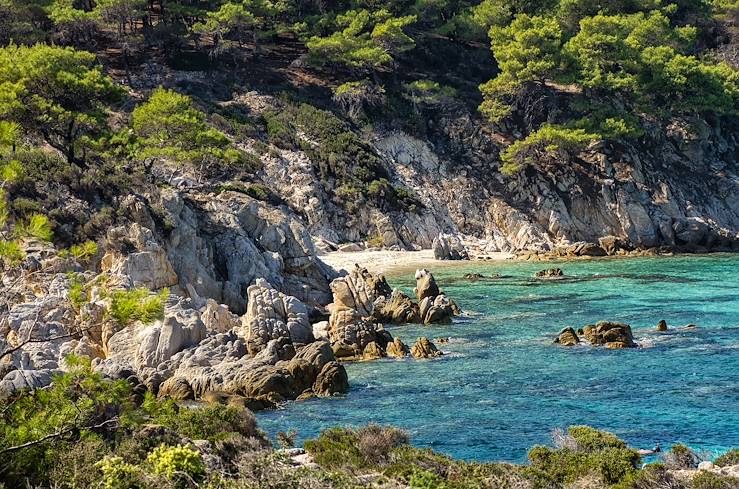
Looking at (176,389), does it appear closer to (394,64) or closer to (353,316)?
(353,316)

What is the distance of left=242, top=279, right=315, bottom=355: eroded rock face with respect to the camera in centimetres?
3350

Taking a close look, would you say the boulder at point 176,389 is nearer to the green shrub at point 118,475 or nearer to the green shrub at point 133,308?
the green shrub at point 118,475

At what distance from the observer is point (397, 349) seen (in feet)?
117

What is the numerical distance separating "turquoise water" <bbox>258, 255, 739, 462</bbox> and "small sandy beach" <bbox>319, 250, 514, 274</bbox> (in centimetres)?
1506

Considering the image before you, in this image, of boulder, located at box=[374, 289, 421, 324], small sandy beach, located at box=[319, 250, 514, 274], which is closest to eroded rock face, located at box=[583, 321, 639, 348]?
boulder, located at box=[374, 289, 421, 324]

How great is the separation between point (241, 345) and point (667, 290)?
31259 millimetres

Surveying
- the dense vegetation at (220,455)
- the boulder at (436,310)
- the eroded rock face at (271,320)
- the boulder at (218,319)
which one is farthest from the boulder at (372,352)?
the dense vegetation at (220,455)

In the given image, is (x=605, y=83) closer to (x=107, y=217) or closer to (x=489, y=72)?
(x=489, y=72)

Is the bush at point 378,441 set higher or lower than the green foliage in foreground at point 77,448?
lower

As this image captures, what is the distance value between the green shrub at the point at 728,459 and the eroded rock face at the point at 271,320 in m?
17.8

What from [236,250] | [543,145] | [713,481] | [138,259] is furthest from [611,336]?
[543,145]

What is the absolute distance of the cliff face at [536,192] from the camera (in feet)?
246

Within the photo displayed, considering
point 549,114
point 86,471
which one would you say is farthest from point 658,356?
point 549,114

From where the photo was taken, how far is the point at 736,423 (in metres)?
24.1
